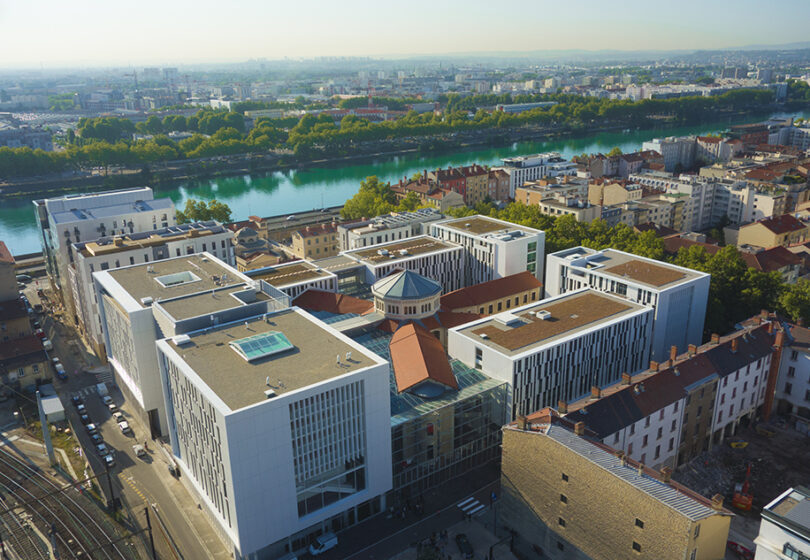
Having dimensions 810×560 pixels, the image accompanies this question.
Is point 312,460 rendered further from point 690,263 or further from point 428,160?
point 428,160

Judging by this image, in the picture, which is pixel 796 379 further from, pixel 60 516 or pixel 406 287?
pixel 60 516

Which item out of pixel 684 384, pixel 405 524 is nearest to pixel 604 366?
pixel 684 384

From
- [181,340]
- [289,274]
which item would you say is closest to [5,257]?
[289,274]

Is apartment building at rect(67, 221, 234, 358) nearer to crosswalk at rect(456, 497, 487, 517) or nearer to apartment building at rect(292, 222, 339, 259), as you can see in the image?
apartment building at rect(292, 222, 339, 259)

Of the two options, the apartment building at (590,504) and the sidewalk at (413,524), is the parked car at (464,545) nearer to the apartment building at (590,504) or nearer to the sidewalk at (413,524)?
the sidewalk at (413,524)

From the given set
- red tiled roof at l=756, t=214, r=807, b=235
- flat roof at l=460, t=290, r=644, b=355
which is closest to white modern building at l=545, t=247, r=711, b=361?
flat roof at l=460, t=290, r=644, b=355

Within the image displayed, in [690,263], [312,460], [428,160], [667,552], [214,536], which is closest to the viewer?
[667,552]
